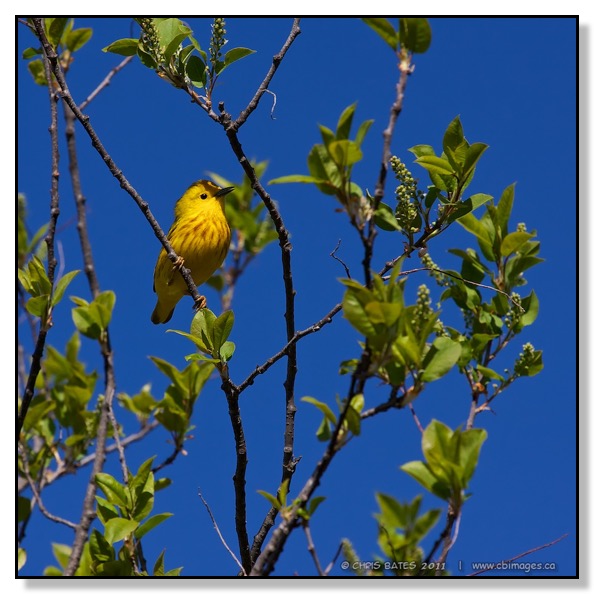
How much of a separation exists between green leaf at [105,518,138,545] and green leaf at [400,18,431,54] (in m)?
2.07

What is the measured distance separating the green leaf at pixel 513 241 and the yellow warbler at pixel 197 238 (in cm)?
259

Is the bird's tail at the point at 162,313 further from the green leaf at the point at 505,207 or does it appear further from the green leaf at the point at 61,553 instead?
the green leaf at the point at 505,207

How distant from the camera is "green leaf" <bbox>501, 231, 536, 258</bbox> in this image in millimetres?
3371

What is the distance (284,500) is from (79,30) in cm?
347

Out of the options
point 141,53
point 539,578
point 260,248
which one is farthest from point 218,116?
point 260,248

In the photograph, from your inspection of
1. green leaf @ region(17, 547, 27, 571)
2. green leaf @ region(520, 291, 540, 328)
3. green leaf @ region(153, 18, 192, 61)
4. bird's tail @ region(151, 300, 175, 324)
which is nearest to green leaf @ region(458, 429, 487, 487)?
green leaf @ region(520, 291, 540, 328)

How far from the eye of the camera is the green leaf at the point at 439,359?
240cm

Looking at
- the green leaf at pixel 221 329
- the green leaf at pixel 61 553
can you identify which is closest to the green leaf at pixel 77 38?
the green leaf at pixel 221 329

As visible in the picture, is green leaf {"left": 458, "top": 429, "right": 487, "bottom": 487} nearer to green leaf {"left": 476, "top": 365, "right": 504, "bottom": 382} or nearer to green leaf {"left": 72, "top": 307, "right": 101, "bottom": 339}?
green leaf {"left": 476, "top": 365, "right": 504, "bottom": 382}

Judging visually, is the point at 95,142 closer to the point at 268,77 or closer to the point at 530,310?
the point at 268,77

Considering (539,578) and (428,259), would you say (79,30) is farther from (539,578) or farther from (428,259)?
(539,578)

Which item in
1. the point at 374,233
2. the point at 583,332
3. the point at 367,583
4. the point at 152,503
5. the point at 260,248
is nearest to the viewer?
the point at 374,233

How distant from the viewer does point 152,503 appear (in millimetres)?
3383

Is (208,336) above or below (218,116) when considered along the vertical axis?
below
